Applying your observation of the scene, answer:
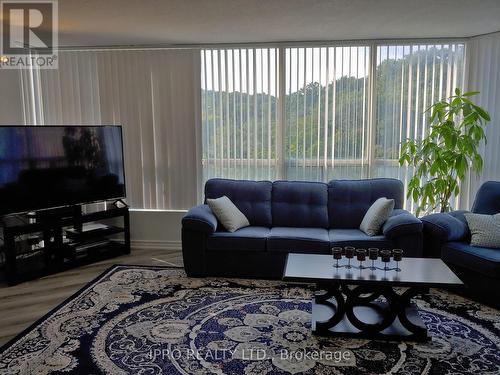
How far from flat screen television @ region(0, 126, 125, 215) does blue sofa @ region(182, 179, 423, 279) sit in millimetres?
1256

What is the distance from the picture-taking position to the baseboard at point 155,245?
5.40 metres

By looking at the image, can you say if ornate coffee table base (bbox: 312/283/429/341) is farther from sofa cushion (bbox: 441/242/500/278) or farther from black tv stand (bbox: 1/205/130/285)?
black tv stand (bbox: 1/205/130/285)

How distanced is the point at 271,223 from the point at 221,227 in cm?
59

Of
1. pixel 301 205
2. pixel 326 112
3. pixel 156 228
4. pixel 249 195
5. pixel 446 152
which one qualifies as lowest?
pixel 156 228

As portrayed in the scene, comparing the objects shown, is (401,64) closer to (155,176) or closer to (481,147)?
(481,147)

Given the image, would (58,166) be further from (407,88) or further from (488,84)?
(488,84)

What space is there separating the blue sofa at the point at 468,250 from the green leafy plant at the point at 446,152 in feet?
1.20

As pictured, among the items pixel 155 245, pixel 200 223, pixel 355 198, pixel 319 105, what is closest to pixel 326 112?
pixel 319 105

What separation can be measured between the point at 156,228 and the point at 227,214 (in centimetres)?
145

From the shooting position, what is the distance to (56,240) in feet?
14.9

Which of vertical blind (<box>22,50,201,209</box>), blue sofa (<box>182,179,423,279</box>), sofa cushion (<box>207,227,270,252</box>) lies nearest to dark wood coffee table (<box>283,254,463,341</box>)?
blue sofa (<box>182,179,423,279</box>)

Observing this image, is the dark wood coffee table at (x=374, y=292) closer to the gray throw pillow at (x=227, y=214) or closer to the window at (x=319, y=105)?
the gray throw pillow at (x=227, y=214)

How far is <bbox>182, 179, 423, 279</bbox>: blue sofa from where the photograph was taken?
4.04m

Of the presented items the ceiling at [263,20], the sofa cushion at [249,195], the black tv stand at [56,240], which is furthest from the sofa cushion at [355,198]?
the black tv stand at [56,240]
